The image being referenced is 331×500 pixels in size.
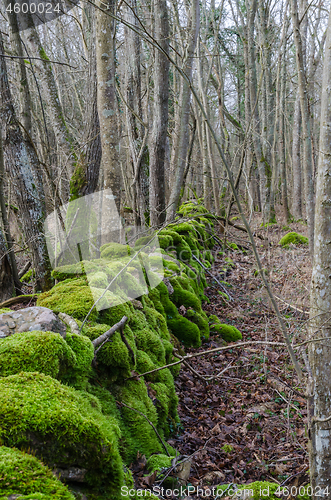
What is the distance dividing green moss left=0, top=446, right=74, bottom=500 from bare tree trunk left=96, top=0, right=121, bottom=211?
16.4ft

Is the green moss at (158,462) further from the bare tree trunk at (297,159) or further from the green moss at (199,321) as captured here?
the bare tree trunk at (297,159)

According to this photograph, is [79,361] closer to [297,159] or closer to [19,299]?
[19,299]

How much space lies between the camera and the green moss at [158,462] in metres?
2.47

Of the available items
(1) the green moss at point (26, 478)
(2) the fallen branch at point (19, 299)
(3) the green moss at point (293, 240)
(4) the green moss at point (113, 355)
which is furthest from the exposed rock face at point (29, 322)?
(3) the green moss at point (293, 240)

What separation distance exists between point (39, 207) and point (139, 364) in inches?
142

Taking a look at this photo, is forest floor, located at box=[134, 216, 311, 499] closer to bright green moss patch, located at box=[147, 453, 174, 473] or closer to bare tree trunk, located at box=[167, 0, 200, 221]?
bright green moss patch, located at box=[147, 453, 174, 473]

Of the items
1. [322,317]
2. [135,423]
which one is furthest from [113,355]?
[322,317]

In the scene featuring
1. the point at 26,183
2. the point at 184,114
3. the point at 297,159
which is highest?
the point at 184,114

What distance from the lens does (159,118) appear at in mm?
7137

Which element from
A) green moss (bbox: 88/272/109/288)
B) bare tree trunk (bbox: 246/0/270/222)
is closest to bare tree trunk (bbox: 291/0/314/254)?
green moss (bbox: 88/272/109/288)

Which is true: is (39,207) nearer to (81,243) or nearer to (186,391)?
(81,243)

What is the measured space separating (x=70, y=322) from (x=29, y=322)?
0.38m

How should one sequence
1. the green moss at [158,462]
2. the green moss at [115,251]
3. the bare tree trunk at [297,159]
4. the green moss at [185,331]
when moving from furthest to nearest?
1. the bare tree trunk at [297,159]
2. the green moss at [185,331]
3. the green moss at [115,251]
4. the green moss at [158,462]

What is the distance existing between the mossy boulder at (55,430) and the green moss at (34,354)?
0.16 m
